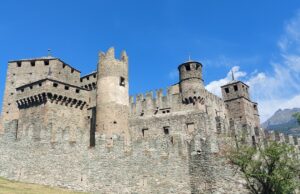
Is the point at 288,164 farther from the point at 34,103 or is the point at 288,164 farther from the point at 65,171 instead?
the point at 34,103

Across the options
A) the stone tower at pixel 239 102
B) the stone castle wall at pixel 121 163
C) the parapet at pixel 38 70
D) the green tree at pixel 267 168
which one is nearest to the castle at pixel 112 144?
the stone castle wall at pixel 121 163

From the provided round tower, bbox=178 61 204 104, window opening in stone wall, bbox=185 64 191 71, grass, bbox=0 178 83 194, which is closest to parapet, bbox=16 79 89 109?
round tower, bbox=178 61 204 104

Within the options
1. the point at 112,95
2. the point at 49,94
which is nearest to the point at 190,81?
the point at 112,95

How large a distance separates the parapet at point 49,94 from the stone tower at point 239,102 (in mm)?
22682

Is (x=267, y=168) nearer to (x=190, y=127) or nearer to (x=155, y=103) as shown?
(x=190, y=127)

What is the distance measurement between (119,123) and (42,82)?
1058 centimetres

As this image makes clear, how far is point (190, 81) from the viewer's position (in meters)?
45.8

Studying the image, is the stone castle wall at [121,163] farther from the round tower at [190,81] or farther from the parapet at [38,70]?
the round tower at [190,81]

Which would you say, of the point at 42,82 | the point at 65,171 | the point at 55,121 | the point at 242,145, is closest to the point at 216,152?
the point at 242,145

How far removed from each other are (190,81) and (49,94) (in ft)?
54.8

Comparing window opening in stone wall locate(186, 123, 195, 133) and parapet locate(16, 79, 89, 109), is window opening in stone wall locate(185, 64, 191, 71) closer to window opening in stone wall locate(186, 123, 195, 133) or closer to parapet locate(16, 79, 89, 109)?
window opening in stone wall locate(186, 123, 195, 133)

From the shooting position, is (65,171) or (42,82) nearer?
(65,171)

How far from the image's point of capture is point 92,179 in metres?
25.3

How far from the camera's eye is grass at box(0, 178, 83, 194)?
21.4 meters
